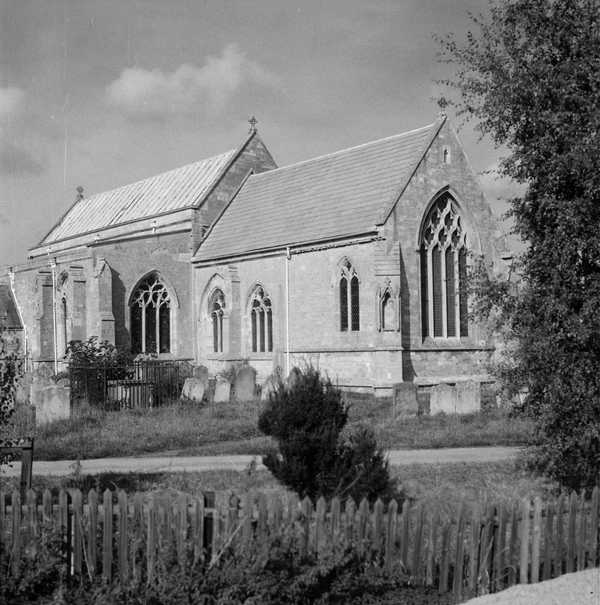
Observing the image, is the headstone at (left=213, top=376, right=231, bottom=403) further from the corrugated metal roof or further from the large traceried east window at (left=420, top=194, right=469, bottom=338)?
the corrugated metal roof

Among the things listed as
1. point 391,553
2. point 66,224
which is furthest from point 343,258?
point 66,224

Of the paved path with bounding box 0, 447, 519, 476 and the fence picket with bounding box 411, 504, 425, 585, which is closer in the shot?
the fence picket with bounding box 411, 504, 425, 585

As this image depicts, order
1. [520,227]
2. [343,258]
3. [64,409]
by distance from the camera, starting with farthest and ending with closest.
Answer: [343,258] < [64,409] < [520,227]

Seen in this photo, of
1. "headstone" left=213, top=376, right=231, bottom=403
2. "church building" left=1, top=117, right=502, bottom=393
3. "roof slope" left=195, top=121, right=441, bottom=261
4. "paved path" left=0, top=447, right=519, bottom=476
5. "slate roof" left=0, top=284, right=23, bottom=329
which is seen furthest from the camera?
"slate roof" left=0, top=284, right=23, bottom=329

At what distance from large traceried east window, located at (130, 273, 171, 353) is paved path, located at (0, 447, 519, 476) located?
60.9 ft

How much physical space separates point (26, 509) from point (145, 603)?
4.78ft

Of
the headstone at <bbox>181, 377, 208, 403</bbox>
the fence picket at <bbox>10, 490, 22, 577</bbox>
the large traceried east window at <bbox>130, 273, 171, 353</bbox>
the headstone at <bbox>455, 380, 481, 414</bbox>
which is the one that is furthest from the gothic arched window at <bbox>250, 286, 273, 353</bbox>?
the fence picket at <bbox>10, 490, 22, 577</bbox>

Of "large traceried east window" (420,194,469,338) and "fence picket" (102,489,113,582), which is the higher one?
"large traceried east window" (420,194,469,338)

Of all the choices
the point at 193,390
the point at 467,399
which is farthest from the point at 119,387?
the point at 467,399

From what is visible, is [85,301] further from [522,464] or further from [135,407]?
[522,464]

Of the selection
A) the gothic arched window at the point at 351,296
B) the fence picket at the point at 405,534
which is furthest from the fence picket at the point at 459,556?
the gothic arched window at the point at 351,296

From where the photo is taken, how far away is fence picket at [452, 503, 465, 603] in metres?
6.86

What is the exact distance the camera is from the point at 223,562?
659 centimetres

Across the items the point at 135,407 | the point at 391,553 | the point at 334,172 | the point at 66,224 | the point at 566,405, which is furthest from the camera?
the point at 66,224
